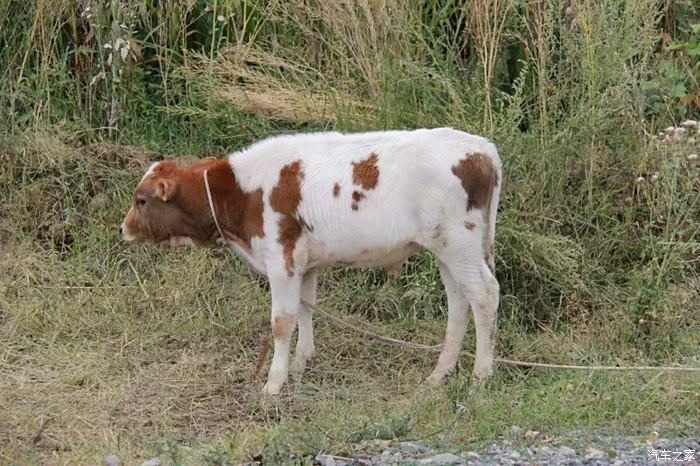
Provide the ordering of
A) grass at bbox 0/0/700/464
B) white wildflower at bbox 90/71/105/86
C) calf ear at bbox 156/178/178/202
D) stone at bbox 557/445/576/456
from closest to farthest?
stone at bbox 557/445/576/456 < grass at bbox 0/0/700/464 < calf ear at bbox 156/178/178/202 < white wildflower at bbox 90/71/105/86

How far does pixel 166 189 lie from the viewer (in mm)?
7812

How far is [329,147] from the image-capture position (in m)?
7.77

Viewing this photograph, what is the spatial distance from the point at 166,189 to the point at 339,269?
187 centimetres

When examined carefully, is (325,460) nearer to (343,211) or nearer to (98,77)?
(343,211)

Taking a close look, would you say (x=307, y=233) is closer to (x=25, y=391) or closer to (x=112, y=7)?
(x=25, y=391)

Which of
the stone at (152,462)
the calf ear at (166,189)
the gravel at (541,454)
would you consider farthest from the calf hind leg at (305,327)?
the stone at (152,462)

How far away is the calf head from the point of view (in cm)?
786

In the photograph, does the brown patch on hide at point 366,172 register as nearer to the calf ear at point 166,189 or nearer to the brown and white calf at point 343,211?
the brown and white calf at point 343,211

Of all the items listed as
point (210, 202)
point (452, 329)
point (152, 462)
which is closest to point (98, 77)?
point (210, 202)

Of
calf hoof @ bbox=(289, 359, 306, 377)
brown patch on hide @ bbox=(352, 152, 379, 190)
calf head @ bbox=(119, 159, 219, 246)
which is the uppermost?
brown patch on hide @ bbox=(352, 152, 379, 190)

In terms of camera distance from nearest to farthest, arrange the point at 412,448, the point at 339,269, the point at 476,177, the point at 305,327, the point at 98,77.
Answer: the point at 412,448 < the point at 476,177 < the point at 305,327 < the point at 339,269 < the point at 98,77

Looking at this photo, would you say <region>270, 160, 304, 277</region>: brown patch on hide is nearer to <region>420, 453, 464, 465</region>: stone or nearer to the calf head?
the calf head

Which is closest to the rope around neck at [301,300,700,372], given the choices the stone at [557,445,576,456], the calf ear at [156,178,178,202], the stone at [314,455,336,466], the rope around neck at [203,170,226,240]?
the rope around neck at [203,170,226,240]

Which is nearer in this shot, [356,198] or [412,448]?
[412,448]
